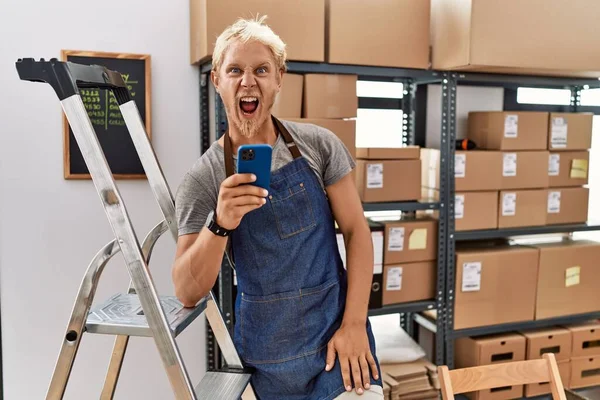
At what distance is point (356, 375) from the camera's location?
140cm

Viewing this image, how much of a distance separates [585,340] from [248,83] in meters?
2.25

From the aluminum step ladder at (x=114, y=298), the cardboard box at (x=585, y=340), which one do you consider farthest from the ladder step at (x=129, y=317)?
the cardboard box at (x=585, y=340)

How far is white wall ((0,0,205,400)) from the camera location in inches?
82.5

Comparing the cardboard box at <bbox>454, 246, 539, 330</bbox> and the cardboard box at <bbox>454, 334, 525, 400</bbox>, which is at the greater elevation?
the cardboard box at <bbox>454, 246, 539, 330</bbox>

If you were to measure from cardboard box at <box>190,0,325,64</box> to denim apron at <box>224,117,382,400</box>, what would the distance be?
71 cm

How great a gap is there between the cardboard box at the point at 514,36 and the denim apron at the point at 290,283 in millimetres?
1100

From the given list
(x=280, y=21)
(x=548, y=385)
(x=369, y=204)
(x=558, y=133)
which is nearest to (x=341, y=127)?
(x=369, y=204)

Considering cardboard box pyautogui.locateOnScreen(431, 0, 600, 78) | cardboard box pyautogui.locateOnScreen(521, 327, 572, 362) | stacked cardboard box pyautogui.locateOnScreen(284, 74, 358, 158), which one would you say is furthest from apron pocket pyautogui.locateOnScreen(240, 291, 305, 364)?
cardboard box pyautogui.locateOnScreen(521, 327, 572, 362)

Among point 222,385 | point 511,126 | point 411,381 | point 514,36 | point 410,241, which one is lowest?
point 411,381

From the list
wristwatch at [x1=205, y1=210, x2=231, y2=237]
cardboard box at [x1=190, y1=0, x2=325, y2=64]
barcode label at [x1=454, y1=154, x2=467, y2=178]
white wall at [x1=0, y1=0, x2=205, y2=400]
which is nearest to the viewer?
wristwatch at [x1=205, y1=210, x2=231, y2=237]

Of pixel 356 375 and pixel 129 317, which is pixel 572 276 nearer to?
pixel 356 375

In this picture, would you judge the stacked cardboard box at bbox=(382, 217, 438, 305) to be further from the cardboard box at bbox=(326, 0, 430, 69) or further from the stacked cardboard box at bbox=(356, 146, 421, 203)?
the cardboard box at bbox=(326, 0, 430, 69)

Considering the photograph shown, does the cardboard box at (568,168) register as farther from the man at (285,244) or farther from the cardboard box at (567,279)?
the man at (285,244)

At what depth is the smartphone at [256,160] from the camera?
1095mm
